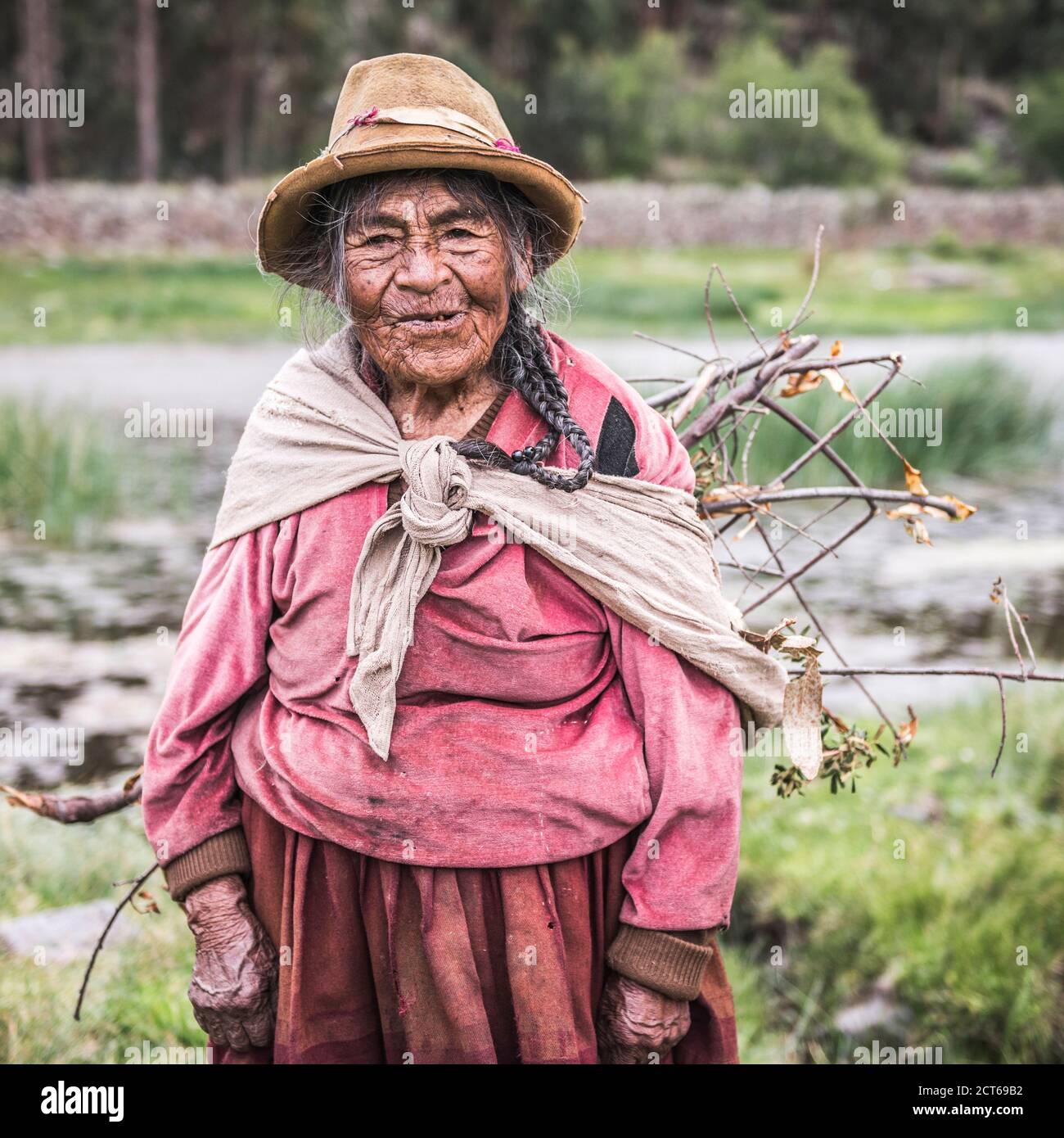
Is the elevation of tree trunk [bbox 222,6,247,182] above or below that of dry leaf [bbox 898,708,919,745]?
above

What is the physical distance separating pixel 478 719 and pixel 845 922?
78.9 inches

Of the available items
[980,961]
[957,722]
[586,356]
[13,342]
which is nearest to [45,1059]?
[586,356]

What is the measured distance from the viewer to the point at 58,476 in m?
5.99

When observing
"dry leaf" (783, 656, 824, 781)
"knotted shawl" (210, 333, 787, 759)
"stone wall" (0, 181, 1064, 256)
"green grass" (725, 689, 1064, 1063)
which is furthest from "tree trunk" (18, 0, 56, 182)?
"dry leaf" (783, 656, 824, 781)

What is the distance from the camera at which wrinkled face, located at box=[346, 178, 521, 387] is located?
1.57 m

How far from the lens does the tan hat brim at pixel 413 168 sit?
1.52m

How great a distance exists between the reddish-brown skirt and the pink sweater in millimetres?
59

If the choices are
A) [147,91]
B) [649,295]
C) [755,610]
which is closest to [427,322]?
[755,610]

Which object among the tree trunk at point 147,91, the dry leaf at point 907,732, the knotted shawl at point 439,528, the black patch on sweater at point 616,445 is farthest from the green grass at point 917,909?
the tree trunk at point 147,91

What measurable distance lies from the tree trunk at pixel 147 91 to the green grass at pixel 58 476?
8673mm

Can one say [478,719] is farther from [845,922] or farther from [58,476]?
[58,476]

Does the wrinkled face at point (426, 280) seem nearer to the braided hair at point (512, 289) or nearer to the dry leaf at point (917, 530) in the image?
the braided hair at point (512, 289)

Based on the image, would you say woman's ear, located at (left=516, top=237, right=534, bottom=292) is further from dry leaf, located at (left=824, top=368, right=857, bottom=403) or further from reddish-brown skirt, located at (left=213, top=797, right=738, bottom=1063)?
reddish-brown skirt, located at (left=213, top=797, right=738, bottom=1063)
